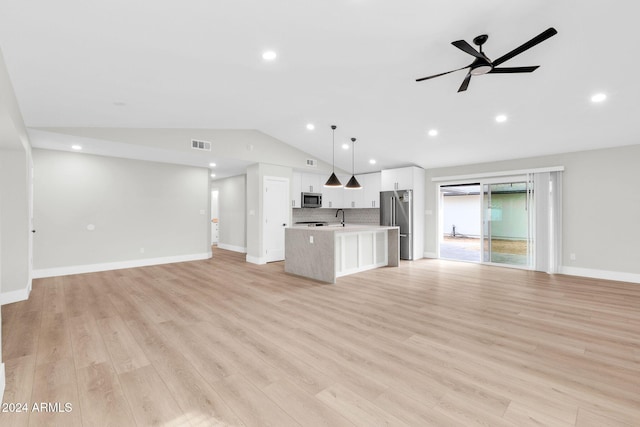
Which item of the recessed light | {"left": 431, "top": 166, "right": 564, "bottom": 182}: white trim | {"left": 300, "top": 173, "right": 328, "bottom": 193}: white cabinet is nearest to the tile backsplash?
{"left": 300, "top": 173, "right": 328, "bottom": 193}: white cabinet

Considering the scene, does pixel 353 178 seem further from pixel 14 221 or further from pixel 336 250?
pixel 14 221

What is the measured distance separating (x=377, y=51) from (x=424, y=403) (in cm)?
339

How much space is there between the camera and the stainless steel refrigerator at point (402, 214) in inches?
287

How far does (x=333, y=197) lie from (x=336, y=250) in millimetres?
3671

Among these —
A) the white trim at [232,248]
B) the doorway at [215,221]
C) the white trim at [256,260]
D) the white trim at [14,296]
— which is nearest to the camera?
the white trim at [14,296]

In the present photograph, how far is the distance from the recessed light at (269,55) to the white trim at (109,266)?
214 inches

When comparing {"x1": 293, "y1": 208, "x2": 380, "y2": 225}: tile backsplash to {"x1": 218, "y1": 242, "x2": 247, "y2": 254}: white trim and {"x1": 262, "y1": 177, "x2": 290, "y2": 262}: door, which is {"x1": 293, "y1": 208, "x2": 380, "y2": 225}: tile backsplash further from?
{"x1": 218, "y1": 242, "x2": 247, "y2": 254}: white trim

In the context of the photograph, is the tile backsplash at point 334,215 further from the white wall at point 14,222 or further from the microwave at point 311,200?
the white wall at point 14,222

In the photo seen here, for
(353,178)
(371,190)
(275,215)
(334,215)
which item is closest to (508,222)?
(371,190)

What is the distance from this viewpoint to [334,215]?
30.7ft

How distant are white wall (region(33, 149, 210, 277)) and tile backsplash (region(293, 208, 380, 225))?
2618mm

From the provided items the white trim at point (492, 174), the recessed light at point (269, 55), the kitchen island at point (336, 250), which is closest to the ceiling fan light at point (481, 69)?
the recessed light at point (269, 55)

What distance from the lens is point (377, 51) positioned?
10.6 feet

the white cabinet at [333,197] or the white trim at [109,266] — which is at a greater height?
the white cabinet at [333,197]
